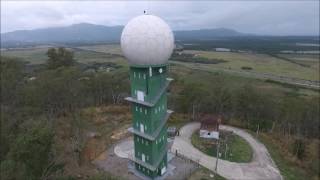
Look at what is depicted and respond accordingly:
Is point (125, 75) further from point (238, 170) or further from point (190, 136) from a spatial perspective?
point (238, 170)

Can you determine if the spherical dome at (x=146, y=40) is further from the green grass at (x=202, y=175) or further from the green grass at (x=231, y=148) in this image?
the green grass at (x=231, y=148)

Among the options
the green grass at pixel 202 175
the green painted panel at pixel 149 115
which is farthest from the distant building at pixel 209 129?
the green painted panel at pixel 149 115

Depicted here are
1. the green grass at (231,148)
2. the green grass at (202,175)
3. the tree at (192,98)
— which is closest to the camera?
the green grass at (202,175)

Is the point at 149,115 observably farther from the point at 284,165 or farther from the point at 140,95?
the point at 284,165

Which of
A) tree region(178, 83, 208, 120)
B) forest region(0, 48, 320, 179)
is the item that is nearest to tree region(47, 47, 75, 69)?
forest region(0, 48, 320, 179)

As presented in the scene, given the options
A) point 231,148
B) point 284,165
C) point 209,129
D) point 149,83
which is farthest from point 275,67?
point 149,83

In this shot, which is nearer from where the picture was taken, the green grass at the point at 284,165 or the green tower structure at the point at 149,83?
the green tower structure at the point at 149,83
